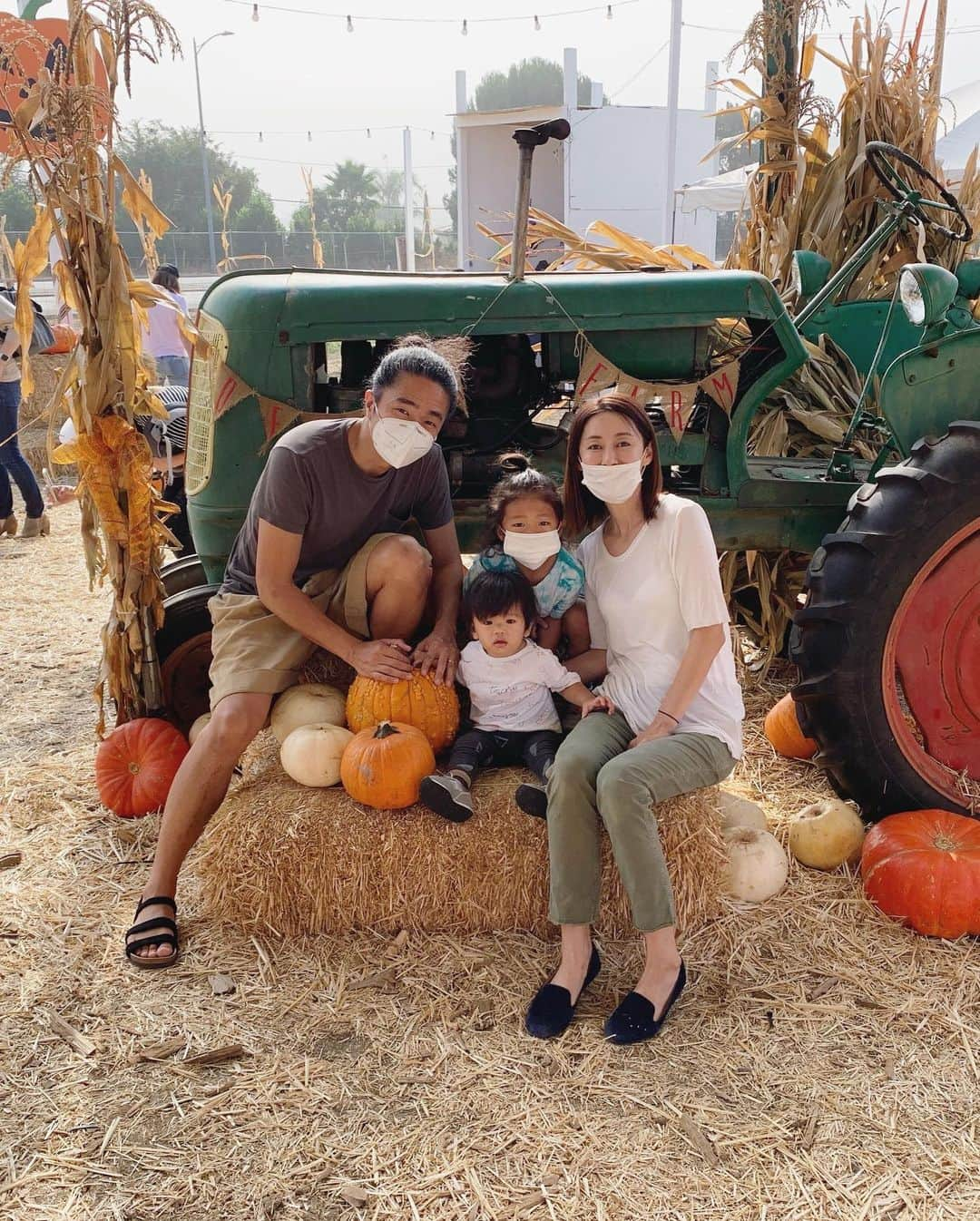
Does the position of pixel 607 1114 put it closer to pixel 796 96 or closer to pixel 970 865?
pixel 970 865

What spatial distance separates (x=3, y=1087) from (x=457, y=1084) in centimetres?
100

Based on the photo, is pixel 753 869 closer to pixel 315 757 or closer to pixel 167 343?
pixel 315 757

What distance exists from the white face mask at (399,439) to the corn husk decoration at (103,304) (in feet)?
3.33

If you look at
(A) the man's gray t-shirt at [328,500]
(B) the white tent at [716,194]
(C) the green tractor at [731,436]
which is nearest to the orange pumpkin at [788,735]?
(C) the green tractor at [731,436]

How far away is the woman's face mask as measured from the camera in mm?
2795

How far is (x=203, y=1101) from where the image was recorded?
2168mm

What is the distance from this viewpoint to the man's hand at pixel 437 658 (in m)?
2.94

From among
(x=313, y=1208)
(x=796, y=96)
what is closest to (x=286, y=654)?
(x=313, y=1208)

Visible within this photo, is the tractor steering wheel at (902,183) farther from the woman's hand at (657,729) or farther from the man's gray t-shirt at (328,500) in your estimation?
the woman's hand at (657,729)

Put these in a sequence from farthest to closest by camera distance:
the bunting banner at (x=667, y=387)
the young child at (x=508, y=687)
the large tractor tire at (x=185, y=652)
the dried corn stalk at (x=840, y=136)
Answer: the dried corn stalk at (x=840, y=136)
the large tractor tire at (x=185, y=652)
the bunting banner at (x=667, y=387)
the young child at (x=508, y=687)

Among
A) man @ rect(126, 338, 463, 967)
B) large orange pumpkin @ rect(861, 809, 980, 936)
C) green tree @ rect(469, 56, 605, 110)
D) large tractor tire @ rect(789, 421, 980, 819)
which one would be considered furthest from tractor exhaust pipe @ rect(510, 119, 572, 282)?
green tree @ rect(469, 56, 605, 110)

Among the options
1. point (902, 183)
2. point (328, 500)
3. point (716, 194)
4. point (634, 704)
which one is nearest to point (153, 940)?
point (328, 500)

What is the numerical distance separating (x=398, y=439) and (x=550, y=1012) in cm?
154

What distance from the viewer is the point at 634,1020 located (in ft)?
7.70
